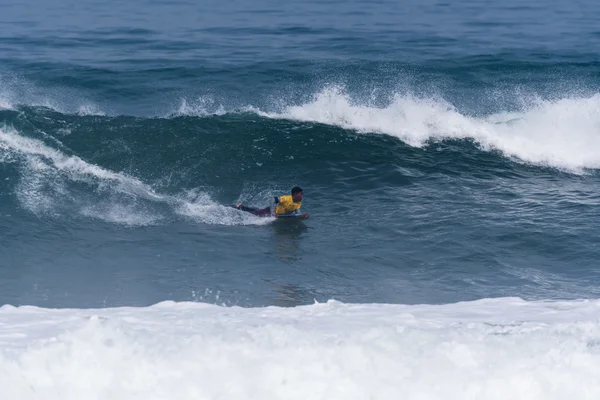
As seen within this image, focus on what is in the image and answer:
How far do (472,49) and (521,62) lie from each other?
2.23 meters

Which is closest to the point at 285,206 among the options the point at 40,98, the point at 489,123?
the point at 489,123

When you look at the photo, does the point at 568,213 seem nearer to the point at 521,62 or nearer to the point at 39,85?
the point at 521,62

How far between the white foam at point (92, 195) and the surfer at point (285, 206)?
12cm

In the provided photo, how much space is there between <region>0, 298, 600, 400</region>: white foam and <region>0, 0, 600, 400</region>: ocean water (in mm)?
25

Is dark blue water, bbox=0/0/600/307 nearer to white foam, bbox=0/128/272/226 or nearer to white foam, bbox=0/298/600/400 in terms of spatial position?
white foam, bbox=0/128/272/226

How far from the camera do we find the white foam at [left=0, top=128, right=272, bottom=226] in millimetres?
14031

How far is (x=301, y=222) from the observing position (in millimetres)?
13992

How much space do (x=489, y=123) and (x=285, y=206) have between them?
764cm

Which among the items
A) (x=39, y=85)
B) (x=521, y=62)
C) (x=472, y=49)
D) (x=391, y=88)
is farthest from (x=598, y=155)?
(x=39, y=85)

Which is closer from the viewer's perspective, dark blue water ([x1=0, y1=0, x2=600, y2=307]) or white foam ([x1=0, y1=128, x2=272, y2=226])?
dark blue water ([x1=0, y1=0, x2=600, y2=307])

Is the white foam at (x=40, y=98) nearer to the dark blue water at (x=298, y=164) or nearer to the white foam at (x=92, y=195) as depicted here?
the dark blue water at (x=298, y=164)

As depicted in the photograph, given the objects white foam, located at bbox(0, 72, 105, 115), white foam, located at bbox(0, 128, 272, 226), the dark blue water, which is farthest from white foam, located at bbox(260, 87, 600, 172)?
white foam, located at bbox(0, 128, 272, 226)

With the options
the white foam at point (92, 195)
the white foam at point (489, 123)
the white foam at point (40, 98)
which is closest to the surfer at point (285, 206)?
the white foam at point (92, 195)

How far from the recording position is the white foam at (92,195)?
14.0m
